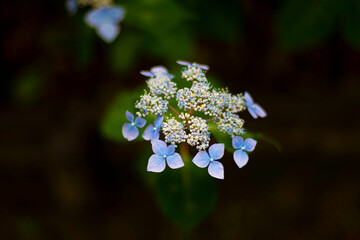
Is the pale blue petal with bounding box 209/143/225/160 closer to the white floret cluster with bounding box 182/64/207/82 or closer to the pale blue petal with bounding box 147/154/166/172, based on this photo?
the pale blue petal with bounding box 147/154/166/172

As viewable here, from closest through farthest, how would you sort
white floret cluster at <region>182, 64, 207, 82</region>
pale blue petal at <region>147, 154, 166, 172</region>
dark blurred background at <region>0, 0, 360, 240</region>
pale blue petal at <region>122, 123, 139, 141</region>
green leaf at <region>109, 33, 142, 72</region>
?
pale blue petal at <region>147, 154, 166, 172</region>, pale blue petal at <region>122, 123, 139, 141</region>, white floret cluster at <region>182, 64, 207, 82</region>, green leaf at <region>109, 33, 142, 72</region>, dark blurred background at <region>0, 0, 360, 240</region>

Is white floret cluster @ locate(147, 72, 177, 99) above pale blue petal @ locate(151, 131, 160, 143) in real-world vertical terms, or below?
above

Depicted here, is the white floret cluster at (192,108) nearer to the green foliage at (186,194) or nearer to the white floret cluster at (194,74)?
the white floret cluster at (194,74)

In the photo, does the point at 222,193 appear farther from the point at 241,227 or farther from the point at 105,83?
the point at 105,83

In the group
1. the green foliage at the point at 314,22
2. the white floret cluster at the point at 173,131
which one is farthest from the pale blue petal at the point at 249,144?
the green foliage at the point at 314,22

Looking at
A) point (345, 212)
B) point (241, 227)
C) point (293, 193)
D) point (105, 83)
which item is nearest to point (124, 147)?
point (105, 83)

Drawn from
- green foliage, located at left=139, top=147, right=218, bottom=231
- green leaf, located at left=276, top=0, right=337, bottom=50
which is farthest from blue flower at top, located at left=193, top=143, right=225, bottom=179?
green leaf, located at left=276, top=0, right=337, bottom=50

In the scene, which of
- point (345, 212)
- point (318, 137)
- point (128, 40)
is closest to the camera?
point (128, 40)
